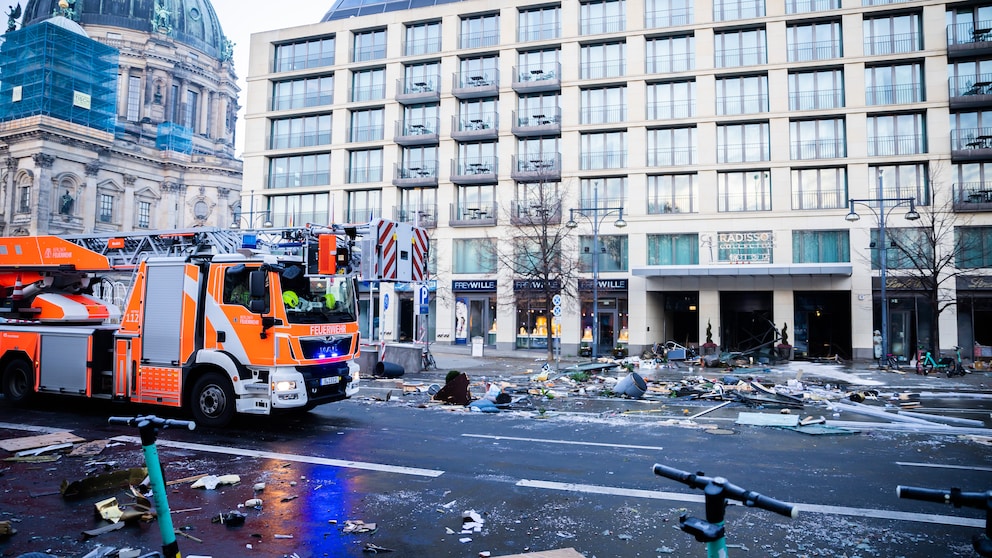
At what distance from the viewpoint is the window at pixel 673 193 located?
1390 inches

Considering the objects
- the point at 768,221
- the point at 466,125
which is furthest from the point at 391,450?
the point at 466,125

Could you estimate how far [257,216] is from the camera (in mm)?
44375

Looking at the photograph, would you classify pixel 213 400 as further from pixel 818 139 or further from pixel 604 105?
pixel 818 139

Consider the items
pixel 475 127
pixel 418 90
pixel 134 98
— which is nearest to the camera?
pixel 475 127

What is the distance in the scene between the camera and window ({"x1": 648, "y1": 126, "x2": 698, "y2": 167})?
3566cm

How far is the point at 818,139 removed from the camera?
3412 cm

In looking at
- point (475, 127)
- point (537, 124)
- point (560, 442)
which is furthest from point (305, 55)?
point (560, 442)

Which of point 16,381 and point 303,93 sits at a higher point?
point 303,93

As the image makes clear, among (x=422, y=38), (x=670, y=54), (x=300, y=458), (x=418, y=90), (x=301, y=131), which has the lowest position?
(x=300, y=458)

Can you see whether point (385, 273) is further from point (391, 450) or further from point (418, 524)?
point (418, 524)

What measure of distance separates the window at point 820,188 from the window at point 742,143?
2.28 meters

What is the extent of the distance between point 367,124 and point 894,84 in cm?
3142

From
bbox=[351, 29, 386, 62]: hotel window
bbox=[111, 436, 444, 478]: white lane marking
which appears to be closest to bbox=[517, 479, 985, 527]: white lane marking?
bbox=[111, 436, 444, 478]: white lane marking

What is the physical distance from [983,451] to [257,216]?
43306mm
